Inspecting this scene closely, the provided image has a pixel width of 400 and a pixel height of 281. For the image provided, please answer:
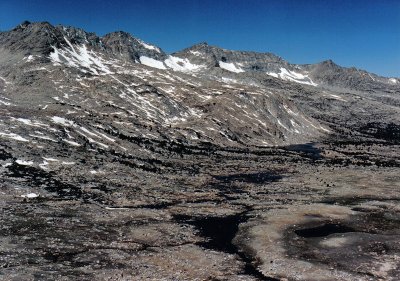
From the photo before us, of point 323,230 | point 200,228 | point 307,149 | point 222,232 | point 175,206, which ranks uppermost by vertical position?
point 307,149

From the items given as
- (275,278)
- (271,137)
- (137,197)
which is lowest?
(275,278)

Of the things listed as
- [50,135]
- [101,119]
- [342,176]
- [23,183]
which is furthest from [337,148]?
[23,183]

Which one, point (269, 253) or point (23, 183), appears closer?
point (269, 253)

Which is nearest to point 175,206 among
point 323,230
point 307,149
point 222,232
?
point 222,232

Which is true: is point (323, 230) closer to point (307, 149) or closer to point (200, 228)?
point (200, 228)

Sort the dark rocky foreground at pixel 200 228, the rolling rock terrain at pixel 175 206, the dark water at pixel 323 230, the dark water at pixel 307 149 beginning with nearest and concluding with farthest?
the dark rocky foreground at pixel 200 228 → the rolling rock terrain at pixel 175 206 → the dark water at pixel 323 230 → the dark water at pixel 307 149

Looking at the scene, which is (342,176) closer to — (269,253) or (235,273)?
(269,253)

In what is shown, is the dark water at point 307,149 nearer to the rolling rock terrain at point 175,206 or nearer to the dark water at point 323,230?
the rolling rock terrain at point 175,206

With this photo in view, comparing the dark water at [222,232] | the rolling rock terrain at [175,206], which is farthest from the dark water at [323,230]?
the dark water at [222,232]
